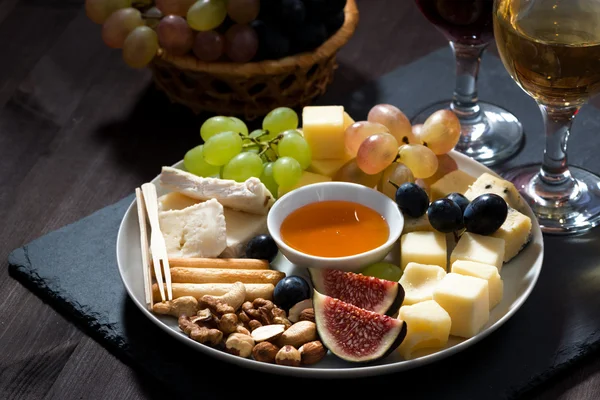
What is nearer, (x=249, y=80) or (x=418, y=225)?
(x=418, y=225)

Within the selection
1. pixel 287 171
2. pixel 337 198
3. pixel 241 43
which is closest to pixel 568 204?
pixel 337 198

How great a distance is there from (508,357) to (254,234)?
1.73ft

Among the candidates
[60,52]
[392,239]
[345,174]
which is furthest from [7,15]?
[392,239]

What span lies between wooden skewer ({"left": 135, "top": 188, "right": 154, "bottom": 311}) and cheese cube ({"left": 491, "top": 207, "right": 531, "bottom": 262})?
0.63 metres

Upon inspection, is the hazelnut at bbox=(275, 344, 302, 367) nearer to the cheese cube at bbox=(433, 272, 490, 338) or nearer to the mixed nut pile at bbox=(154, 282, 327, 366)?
the mixed nut pile at bbox=(154, 282, 327, 366)

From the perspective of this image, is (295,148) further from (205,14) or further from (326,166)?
(205,14)

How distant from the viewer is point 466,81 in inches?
81.0

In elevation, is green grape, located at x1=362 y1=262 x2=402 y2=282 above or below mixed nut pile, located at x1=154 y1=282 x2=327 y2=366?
below

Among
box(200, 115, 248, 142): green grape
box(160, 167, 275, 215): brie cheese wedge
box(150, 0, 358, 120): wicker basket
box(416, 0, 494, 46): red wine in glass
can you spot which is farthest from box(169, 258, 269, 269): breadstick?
box(416, 0, 494, 46): red wine in glass

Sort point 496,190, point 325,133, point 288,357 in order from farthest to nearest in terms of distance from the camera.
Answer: point 325,133 < point 496,190 < point 288,357

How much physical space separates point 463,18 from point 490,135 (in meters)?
0.34

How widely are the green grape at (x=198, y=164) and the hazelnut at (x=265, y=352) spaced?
55cm

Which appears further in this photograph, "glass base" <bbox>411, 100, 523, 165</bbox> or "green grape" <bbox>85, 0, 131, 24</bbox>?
"green grape" <bbox>85, 0, 131, 24</bbox>

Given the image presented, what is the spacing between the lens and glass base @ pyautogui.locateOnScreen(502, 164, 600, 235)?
175 centimetres
